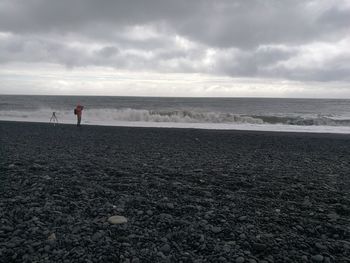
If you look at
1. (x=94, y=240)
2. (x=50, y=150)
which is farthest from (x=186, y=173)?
(x=50, y=150)

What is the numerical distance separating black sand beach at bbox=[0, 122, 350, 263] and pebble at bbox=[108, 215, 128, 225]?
0.08m

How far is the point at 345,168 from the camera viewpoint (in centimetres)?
970

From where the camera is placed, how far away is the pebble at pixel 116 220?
4809mm

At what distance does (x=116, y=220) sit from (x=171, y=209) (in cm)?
98

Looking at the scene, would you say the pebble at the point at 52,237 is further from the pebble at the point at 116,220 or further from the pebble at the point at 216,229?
the pebble at the point at 216,229

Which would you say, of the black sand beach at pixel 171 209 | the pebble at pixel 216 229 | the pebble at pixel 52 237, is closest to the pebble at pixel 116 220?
the black sand beach at pixel 171 209

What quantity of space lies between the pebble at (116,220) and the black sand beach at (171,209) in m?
0.08

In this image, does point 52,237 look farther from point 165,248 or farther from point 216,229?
point 216,229

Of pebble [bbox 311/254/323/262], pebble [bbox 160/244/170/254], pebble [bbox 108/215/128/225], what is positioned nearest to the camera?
pebble [bbox 311/254/323/262]

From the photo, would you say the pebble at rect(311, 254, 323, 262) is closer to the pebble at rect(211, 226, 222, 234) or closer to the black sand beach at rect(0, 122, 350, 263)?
the black sand beach at rect(0, 122, 350, 263)

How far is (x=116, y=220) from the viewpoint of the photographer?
4863 millimetres

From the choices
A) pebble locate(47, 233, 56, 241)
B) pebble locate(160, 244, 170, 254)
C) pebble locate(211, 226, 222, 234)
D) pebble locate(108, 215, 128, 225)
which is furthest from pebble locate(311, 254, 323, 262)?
pebble locate(47, 233, 56, 241)

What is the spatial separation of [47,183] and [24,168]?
1825 millimetres

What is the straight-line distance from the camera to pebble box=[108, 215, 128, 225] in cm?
481
